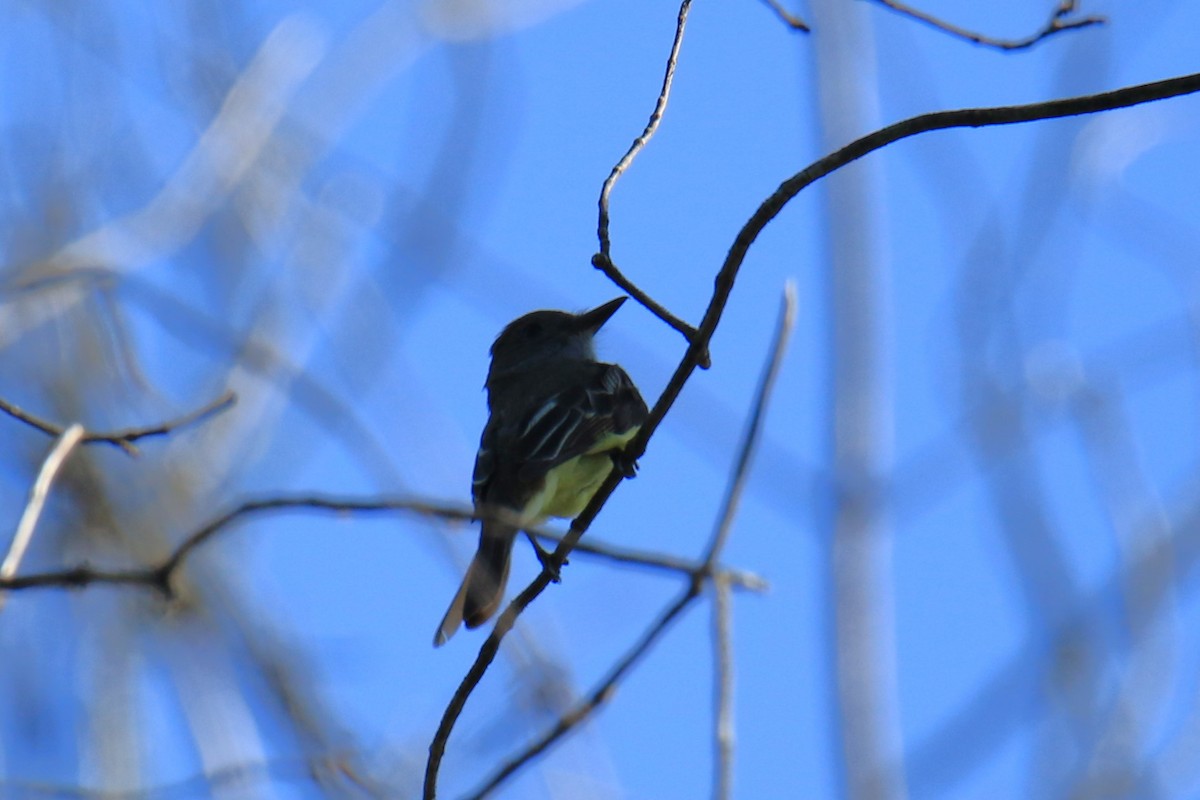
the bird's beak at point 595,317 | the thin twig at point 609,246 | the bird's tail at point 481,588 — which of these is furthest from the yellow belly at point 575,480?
the thin twig at point 609,246

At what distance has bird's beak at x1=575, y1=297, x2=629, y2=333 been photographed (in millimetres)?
6951

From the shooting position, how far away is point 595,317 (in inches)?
280

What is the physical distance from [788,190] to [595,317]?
421cm

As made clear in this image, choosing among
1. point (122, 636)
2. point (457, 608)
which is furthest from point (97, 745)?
point (457, 608)

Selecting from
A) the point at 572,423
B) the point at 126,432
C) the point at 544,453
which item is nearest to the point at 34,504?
the point at 126,432

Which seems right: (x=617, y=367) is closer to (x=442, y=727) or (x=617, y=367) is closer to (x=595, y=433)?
(x=595, y=433)

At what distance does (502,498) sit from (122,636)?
5.85 feet

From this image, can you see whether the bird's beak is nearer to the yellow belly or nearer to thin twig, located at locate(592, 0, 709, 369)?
the yellow belly

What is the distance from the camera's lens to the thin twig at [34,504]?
3.10 meters

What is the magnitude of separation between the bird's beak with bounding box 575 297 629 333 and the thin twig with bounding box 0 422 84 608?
3665 millimetres

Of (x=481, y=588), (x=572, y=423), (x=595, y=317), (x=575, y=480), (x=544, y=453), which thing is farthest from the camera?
(x=595, y=317)

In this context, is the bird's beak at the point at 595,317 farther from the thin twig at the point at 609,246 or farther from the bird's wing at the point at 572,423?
the thin twig at the point at 609,246

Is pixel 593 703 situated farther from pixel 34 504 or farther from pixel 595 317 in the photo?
pixel 595 317

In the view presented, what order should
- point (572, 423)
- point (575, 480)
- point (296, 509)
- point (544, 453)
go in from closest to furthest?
point (296, 509), point (544, 453), point (572, 423), point (575, 480)
